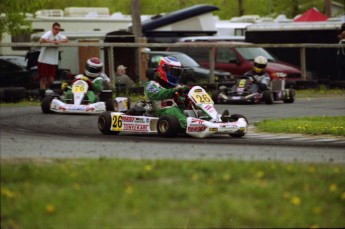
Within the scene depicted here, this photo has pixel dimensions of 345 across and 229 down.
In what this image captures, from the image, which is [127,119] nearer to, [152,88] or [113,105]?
[152,88]

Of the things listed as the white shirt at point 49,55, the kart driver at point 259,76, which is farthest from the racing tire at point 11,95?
the kart driver at point 259,76

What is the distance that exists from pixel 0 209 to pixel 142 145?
212 inches

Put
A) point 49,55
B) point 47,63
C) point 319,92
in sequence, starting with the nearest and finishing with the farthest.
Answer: point 47,63 < point 49,55 < point 319,92

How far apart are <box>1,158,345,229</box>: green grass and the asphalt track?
177 cm

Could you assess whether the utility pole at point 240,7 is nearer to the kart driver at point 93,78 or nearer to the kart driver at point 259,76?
the kart driver at point 259,76

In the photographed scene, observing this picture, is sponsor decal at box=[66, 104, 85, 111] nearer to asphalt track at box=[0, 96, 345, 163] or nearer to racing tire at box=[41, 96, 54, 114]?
asphalt track at box=[0, 96, 345, 163]

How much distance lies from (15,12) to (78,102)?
4718 millimetres

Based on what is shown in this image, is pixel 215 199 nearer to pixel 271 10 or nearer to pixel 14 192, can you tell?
pixel 14 192

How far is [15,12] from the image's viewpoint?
26031mm

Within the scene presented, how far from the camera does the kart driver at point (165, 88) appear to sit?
17.0m

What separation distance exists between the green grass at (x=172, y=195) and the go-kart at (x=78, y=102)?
444 inches

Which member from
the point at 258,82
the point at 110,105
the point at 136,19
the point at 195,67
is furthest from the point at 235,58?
the point at 110,105

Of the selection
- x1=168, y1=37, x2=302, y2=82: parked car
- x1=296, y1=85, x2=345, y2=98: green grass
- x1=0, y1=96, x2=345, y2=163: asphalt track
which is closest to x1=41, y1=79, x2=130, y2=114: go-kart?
x1=0, y1=96, x2=345, y2=163: asphalt track

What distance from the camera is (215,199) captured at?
369 inches
